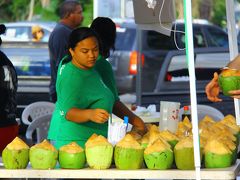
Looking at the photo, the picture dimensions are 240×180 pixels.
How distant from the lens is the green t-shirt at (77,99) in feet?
16.8

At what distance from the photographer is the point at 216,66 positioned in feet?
35.4

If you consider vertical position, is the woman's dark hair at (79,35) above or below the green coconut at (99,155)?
above

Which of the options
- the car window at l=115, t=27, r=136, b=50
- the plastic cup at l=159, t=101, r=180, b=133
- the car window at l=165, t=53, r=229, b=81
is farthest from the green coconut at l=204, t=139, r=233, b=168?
the car window at l=115, t=27, r=136, b=50

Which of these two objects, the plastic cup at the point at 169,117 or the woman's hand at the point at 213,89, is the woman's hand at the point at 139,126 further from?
the woman's hand at the point at 213,89

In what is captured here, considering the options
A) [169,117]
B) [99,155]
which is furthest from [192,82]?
[169,117]

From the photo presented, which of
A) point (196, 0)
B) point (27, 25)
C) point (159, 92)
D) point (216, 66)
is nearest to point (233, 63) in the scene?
point (159, 92)

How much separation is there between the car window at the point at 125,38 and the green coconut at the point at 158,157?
12.0 metres

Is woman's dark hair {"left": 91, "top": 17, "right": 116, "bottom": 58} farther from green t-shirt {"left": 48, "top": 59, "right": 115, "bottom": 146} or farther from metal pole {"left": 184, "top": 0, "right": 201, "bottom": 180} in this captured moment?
metal pole {"left": 184, "top": 0, "right": 201, "bottom": 180}

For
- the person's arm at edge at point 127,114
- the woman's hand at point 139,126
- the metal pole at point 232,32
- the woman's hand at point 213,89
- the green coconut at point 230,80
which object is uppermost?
the metal pole at point 232,32

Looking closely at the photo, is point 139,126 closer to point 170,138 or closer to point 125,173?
point 170,138

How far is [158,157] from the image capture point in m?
4.34

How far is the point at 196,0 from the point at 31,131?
21.7 m

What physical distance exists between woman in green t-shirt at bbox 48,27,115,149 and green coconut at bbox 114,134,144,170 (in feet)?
2.11

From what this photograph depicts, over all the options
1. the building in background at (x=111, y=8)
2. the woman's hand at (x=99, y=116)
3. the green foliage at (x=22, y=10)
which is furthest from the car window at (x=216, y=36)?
the woman's hand at (x=99, y=116)
